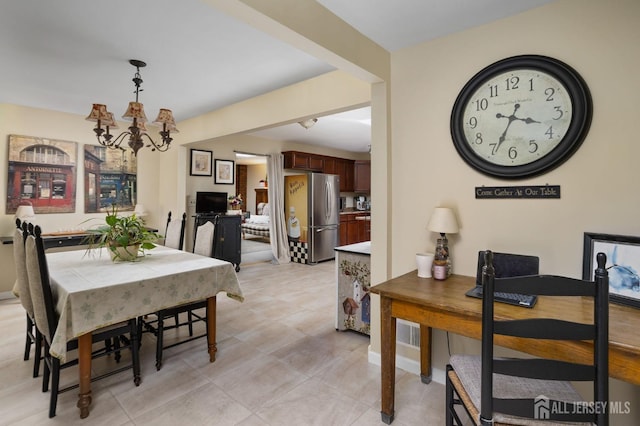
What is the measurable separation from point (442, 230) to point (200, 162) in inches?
169

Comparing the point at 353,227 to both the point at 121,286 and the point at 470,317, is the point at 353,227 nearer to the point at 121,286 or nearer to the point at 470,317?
the point at 121,286

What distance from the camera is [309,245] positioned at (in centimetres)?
593

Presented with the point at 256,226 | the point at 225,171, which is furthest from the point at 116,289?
the point at 256,226

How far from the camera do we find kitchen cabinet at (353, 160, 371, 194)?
24.4 feet

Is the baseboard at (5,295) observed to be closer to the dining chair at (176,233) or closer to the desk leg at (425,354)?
the dining chair at (176,233)

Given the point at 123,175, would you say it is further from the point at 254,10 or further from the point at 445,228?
the point at 445,228

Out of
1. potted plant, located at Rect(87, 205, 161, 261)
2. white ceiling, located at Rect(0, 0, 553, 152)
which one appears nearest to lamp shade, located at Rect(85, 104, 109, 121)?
white ceiling, located at Rect(0, 0, 553, 152)

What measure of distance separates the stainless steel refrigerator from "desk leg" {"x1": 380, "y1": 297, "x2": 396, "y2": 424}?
4.18 meters

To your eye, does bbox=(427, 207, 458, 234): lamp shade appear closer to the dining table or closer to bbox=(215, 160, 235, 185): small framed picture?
the dining table

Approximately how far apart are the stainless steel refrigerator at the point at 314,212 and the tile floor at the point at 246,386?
2.86 m

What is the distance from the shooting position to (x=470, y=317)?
145cm

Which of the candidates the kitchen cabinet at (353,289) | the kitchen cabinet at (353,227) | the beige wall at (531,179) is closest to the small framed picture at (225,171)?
the kitchen cabinet at (353,227)

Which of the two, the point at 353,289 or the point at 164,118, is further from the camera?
the point at 353,289

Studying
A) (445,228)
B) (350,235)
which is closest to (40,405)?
(445,228)
